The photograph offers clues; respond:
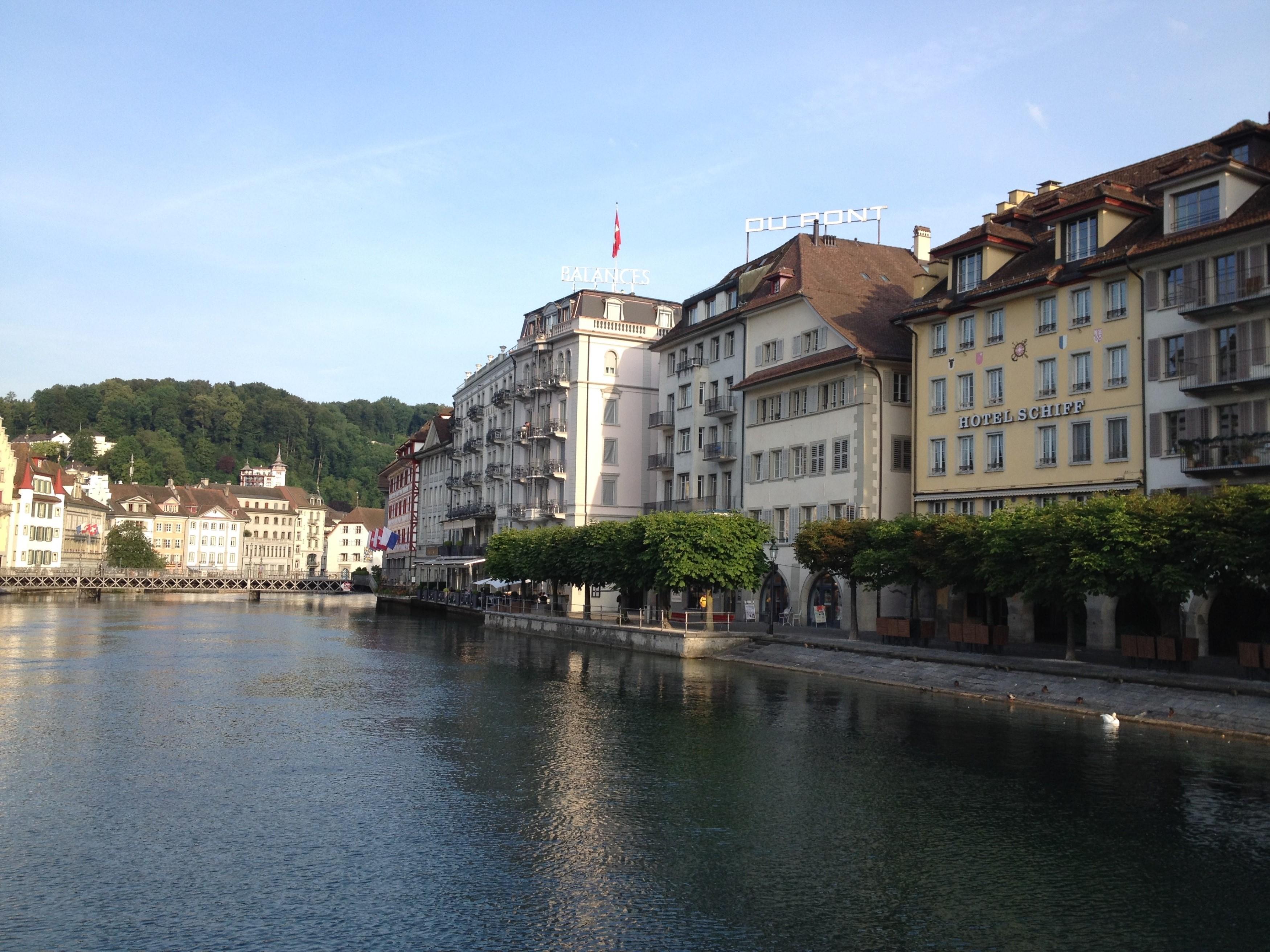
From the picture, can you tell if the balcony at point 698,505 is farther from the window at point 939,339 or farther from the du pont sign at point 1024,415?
the du pont sign at point 1024,415

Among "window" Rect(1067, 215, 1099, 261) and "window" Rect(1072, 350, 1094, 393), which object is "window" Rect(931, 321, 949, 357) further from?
"window" Rect(1072, 350, 1094, 393)

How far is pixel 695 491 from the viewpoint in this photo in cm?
7669

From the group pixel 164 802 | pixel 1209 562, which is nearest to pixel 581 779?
pixel 164 802

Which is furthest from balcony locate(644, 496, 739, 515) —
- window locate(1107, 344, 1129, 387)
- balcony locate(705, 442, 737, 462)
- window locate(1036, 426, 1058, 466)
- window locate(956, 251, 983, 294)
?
window locate(1107, 344, 1129, 387)

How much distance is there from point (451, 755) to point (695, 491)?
2028 inches

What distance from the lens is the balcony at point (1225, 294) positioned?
40.0m

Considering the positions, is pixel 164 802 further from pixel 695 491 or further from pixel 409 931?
pixel 695 491

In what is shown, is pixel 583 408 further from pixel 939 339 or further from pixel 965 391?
pixel 965 391

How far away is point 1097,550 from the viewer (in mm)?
37469

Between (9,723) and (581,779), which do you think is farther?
(9,723)

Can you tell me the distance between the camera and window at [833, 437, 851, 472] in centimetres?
6038

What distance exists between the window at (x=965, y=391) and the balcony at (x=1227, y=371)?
37.9ft

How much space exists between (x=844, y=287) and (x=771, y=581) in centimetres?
1807

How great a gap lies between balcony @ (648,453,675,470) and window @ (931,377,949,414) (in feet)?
89.7
